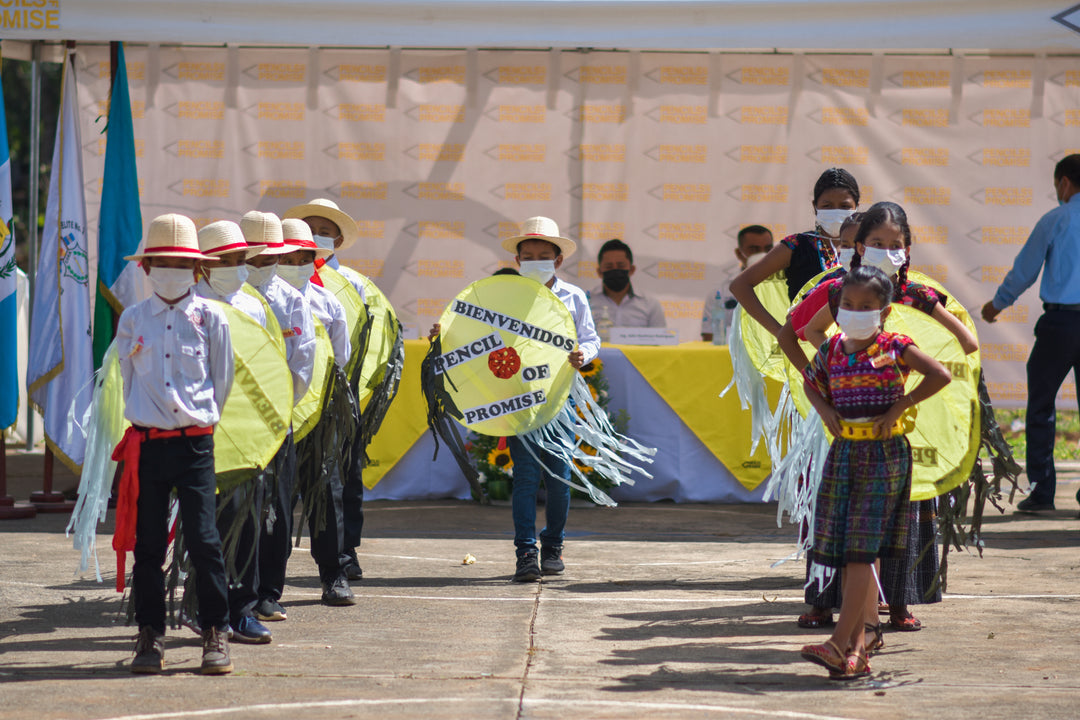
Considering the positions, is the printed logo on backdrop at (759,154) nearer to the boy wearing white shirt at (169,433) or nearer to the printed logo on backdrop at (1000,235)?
the printed logo on backdrop at (1000,235)

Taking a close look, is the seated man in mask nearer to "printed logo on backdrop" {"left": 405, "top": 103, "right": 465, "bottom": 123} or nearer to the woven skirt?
"printed logo on backdrop" {"left": 405, "top": 103, "right": 465, "bottom": 123}

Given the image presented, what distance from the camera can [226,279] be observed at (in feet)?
16.1

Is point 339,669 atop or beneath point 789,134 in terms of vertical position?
beneath

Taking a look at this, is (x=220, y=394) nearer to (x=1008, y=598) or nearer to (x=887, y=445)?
(x=887, y=445)

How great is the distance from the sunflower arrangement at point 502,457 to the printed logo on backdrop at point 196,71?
3793 millimetres

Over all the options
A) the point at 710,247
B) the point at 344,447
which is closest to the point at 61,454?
the point at 344,447

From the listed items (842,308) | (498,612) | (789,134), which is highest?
(789,134)

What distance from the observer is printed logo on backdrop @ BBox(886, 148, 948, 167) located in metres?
10.7

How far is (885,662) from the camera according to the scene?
15.4 ft

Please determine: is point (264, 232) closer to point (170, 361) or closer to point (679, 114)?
point (170, 361)

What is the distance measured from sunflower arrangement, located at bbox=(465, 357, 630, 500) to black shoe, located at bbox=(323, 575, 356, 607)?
10.8 feet

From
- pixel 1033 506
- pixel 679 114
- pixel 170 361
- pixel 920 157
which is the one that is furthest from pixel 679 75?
pixel 170 361

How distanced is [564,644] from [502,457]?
4123 mm

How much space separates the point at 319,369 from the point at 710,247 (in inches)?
241
